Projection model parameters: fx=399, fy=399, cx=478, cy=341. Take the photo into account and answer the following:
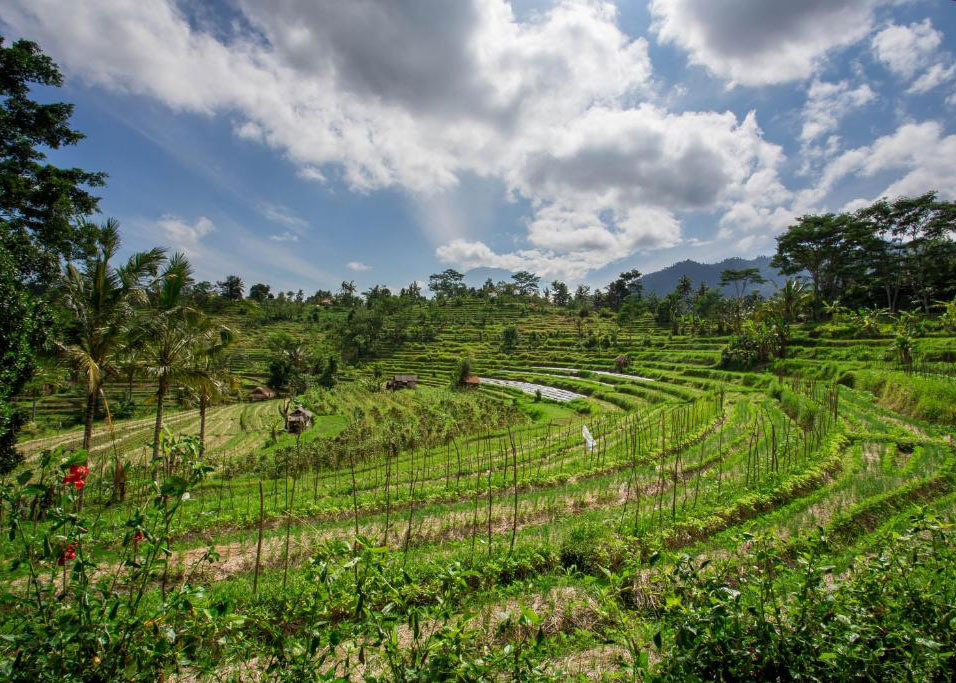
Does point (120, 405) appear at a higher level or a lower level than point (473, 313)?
lower

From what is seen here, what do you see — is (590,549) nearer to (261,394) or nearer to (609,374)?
(609,374)

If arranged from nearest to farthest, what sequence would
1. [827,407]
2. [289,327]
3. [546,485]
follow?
[546,485] < [827,407] < [289,327]

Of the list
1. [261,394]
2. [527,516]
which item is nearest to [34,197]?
[527,516]

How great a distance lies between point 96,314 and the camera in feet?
38.2

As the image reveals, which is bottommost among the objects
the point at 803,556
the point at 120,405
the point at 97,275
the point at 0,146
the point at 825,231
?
the point at 120,405

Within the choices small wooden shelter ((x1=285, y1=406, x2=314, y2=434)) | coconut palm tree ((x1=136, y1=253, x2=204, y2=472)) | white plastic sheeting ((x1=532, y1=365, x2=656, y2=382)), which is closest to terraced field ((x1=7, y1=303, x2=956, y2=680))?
small wooden shelter ((x1=285, y1=406, x2=314, y2=434))

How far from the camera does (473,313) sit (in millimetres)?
88812

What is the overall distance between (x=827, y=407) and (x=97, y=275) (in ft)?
86.4

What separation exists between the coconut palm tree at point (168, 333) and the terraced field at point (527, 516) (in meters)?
3.19

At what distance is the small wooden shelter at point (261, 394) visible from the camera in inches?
1761

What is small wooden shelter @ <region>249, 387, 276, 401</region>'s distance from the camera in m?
44.7

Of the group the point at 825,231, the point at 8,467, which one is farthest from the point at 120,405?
the point at 825,231

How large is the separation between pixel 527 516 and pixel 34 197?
1842 centimetres

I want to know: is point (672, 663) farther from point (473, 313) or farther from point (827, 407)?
point (473, 313)
